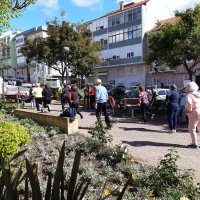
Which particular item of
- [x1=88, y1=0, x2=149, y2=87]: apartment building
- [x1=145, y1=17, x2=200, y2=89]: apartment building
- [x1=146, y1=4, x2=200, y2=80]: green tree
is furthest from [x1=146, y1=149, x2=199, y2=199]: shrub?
[x1=88, y1=0, x2=149, y2=87]: apartment building

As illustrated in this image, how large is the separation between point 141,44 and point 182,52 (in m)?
34.7

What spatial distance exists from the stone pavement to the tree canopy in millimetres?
21708

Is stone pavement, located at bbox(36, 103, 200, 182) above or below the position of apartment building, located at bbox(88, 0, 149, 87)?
below

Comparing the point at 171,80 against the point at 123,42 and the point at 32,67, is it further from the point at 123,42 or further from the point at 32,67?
the point at 32,67

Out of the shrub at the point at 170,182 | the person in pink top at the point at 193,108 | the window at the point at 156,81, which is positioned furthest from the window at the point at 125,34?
the shrub at the point at 170,182

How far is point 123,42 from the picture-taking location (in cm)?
5638

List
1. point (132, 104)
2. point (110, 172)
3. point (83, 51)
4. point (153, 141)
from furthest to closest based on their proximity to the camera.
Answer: point (83, 51) < point (132, 104) < point (153, 141) < point (110, 172)

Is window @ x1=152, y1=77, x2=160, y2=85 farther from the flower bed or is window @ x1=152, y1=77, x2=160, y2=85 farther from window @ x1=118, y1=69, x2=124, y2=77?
the flower bed

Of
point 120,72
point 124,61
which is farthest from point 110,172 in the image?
point 120,72

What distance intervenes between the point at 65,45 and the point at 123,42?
Result: 22155 mm

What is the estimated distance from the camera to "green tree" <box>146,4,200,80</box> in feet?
59.5

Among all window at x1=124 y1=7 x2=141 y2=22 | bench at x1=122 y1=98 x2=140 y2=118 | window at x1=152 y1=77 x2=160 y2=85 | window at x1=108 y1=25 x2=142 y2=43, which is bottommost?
bench at x1=122 y1=98 x2=140 y2=118

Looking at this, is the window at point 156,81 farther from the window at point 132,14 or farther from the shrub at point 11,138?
the shrub at point 11,138

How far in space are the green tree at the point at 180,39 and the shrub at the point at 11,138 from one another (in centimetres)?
1179
